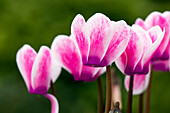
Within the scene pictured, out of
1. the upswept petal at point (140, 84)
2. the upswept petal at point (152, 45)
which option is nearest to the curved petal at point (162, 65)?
the upswept petal at point (140, 84)

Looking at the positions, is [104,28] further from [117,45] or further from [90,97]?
[90,97]

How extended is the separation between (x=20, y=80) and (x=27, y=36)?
366 mm

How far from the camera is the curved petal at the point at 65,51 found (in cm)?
71

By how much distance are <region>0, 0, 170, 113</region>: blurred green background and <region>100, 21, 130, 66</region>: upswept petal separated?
6.15ft

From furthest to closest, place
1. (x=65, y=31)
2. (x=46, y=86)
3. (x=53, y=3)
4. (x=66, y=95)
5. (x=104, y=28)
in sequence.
Answer: (x=53, y=3) → (x=65, y=31) → (x=66, y=95) → (x=46, y=86) → (x=104, y=28)

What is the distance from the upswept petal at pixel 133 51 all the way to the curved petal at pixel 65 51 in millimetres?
77

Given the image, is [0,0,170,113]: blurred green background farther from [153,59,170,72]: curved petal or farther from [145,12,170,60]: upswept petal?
[145,12,170,60]: upswept petal

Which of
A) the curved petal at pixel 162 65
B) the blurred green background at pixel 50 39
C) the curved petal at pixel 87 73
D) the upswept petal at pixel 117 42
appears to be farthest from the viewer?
the blurred green background at pixel 50 39

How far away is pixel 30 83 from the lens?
0.75m

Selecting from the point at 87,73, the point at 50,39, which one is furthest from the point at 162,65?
the point at 50,39

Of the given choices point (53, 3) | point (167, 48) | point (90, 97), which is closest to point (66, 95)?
point (90, 97)

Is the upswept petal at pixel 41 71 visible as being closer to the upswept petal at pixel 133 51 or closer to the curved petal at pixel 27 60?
the curved petal at pixel 27 60

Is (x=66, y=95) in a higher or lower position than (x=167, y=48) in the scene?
lower

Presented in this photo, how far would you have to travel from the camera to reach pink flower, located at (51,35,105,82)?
0.71 metres
